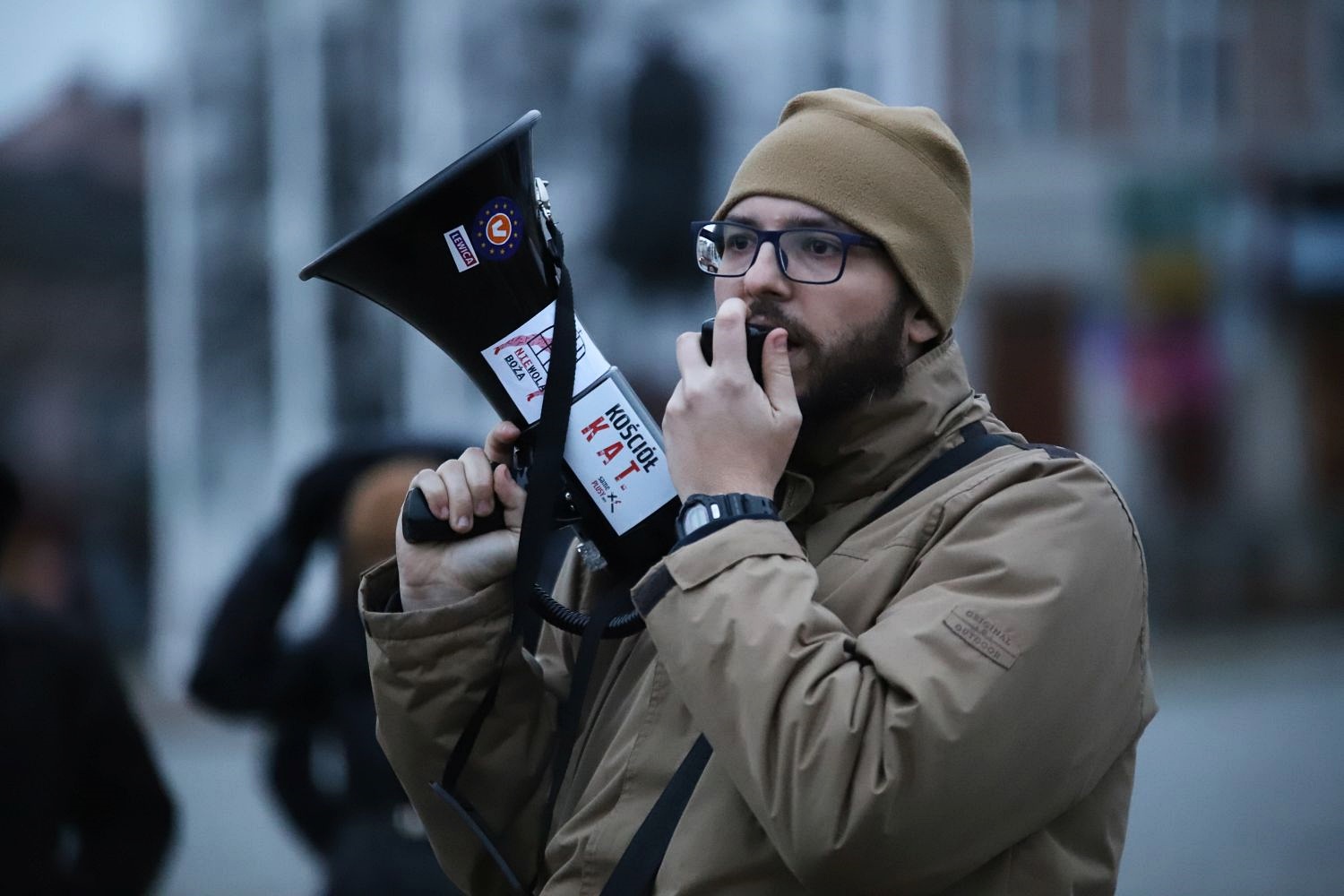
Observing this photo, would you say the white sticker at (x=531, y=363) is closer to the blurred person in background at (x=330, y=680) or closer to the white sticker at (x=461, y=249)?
the white sticker at (x=461, y=249)

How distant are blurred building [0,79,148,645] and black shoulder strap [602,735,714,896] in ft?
40.0

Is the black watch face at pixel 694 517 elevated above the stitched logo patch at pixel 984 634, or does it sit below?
above

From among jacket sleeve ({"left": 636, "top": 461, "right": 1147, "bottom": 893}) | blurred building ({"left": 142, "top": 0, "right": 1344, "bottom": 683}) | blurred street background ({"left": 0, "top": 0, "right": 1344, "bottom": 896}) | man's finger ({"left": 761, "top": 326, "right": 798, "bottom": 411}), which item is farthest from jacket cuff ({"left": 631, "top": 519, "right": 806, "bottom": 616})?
blurred street background ({"left": 0, "top": 0, "right": 1344, "bottom": 896})

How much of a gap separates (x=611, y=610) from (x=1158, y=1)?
17160 mm

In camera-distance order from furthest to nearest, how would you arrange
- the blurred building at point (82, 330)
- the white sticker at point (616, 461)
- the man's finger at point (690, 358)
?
1. the blurred building at point (82, 330)
2. the white sticker at point (616, 461)
3. the man's finger at point (690, 358)

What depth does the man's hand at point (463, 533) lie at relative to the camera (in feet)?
7.22

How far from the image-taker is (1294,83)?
709 inches

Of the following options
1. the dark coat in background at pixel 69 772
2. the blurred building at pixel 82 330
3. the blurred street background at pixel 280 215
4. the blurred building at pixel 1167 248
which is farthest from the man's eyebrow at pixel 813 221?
the blurred building at pixel 1167 248

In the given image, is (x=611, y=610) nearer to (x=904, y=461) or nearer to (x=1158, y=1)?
(x=904, y=461)

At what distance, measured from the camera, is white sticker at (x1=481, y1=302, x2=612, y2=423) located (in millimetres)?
2158

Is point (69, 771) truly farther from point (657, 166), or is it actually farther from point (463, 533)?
point (657, 166)

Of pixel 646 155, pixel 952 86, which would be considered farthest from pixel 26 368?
pixel 952 86

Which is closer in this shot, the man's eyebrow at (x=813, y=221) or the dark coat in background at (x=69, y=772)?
the man's eyebrow at (x=813, y=221)

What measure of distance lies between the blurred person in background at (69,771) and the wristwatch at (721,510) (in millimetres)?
1985
